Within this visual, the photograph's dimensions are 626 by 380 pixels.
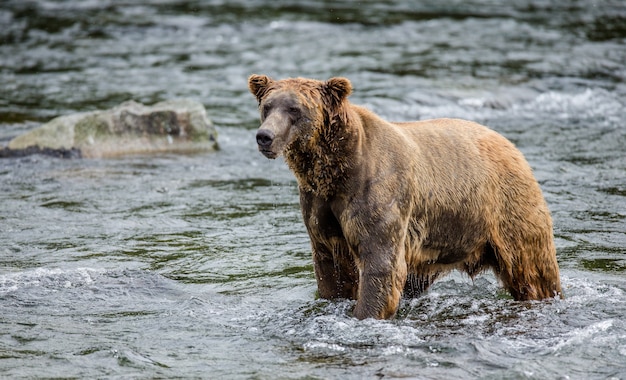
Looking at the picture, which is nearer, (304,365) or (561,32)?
(304,365)

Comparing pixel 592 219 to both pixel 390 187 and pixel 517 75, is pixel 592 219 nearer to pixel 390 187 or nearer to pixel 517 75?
pixel 390 187

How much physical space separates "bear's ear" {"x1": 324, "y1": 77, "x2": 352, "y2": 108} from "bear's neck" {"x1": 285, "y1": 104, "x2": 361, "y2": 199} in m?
0.07

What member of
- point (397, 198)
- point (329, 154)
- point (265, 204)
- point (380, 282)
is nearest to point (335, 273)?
point (380, 282)

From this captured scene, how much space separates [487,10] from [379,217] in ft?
53.9

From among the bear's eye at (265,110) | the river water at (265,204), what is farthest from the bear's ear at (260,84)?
the river water at (265,204)

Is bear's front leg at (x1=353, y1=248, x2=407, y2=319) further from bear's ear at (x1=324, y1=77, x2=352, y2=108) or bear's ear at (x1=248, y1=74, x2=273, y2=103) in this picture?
bear's ear at (x1=248, y1=74, x2=273, y2=103)

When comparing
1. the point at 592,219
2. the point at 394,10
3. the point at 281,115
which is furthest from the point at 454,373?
the point at 394,10

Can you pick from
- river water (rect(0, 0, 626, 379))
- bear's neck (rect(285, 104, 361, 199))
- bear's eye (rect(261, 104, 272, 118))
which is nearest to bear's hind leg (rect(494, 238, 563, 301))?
river water (rect(0, 0, 626, 379))

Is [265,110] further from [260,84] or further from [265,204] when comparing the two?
[265,204]

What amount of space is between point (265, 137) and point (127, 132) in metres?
6.91

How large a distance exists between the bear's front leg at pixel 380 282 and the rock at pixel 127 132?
21.4 feet

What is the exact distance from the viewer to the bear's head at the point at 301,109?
5.79m

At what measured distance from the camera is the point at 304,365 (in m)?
5.59

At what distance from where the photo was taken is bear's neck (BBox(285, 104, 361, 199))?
19.6ft
